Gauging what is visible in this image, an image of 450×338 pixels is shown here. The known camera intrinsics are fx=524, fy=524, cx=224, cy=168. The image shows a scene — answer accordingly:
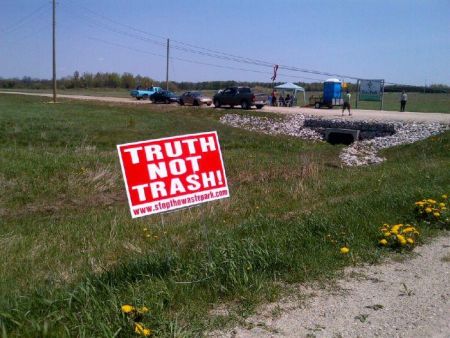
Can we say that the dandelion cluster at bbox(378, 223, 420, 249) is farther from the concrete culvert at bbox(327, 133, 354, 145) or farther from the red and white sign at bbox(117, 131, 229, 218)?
the concrete culvert at bbox(327, 133, 354, 145)

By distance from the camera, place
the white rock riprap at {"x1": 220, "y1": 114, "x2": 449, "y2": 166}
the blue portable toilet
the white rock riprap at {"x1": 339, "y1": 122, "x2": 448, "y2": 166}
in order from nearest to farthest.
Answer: the white rock riprap at {"x1": 339, "y1": 122, "x2": 448, "y2": 166}
the white rock riprap at {"x1": 220, "y1": 114, "x2": 449, "y2": 166}
the blue portable toilet

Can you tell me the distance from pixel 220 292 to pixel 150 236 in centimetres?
334

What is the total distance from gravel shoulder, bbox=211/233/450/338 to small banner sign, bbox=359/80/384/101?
40699mm

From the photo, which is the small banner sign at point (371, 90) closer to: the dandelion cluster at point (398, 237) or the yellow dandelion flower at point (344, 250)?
the dandelion cluster at point (398, 237)

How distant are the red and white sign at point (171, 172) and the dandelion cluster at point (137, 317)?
1164mm

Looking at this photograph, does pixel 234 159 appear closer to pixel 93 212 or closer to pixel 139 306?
pixel 93 212

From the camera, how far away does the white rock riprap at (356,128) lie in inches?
930

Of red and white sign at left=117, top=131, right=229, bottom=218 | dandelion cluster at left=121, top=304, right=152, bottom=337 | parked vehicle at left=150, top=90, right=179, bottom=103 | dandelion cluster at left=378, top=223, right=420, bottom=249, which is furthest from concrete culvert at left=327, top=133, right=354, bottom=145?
dandelion cluster at left=121, top=304, right=152, bottom=337

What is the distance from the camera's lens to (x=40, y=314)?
3.86 meters

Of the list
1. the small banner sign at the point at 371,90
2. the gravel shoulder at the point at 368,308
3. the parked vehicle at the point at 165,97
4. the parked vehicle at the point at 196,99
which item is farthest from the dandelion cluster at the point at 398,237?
the parked vehicle at the point at 165,97

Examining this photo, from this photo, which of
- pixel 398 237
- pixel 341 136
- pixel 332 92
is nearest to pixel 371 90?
pixel 332 92

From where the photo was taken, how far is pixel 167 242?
6.41 m

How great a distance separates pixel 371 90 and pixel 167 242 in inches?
1617

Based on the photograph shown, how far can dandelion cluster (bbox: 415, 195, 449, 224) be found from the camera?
6797 mm
